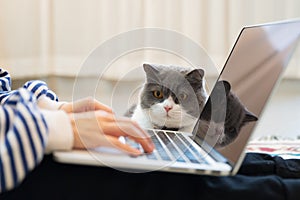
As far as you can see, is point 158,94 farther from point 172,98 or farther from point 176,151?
point 176,151

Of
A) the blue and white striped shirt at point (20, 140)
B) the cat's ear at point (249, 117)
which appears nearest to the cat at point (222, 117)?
the cat's ear at point (249, 117)

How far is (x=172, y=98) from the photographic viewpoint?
967mm

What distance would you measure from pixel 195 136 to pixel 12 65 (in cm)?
A: 87

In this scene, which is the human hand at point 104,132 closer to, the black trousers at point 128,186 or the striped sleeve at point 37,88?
the black trousers at point 128,186

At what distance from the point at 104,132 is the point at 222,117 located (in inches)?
10.7

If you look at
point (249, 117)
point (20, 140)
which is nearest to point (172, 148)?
point (249, 117)

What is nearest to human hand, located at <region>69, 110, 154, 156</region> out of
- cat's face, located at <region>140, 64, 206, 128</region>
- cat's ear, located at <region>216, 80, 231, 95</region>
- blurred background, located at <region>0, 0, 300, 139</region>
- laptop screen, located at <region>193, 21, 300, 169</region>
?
laptop screen, located at <region>193, 21, 300, 169</region>

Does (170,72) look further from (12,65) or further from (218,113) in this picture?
(12,65)

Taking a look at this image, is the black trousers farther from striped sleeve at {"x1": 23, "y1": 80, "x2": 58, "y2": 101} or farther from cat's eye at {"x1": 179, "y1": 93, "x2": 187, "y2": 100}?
cat's eye at {"x1": 179, "y1": 93, "x2": 187, "y2": 100}

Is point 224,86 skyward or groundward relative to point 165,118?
skyward

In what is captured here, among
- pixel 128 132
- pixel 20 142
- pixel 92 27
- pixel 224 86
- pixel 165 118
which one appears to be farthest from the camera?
pixel 92 27

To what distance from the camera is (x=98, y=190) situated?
49 centimetres

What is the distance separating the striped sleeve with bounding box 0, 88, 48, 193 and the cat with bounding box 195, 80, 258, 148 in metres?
0.30

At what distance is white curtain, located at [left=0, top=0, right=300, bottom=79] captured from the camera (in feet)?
4.61
